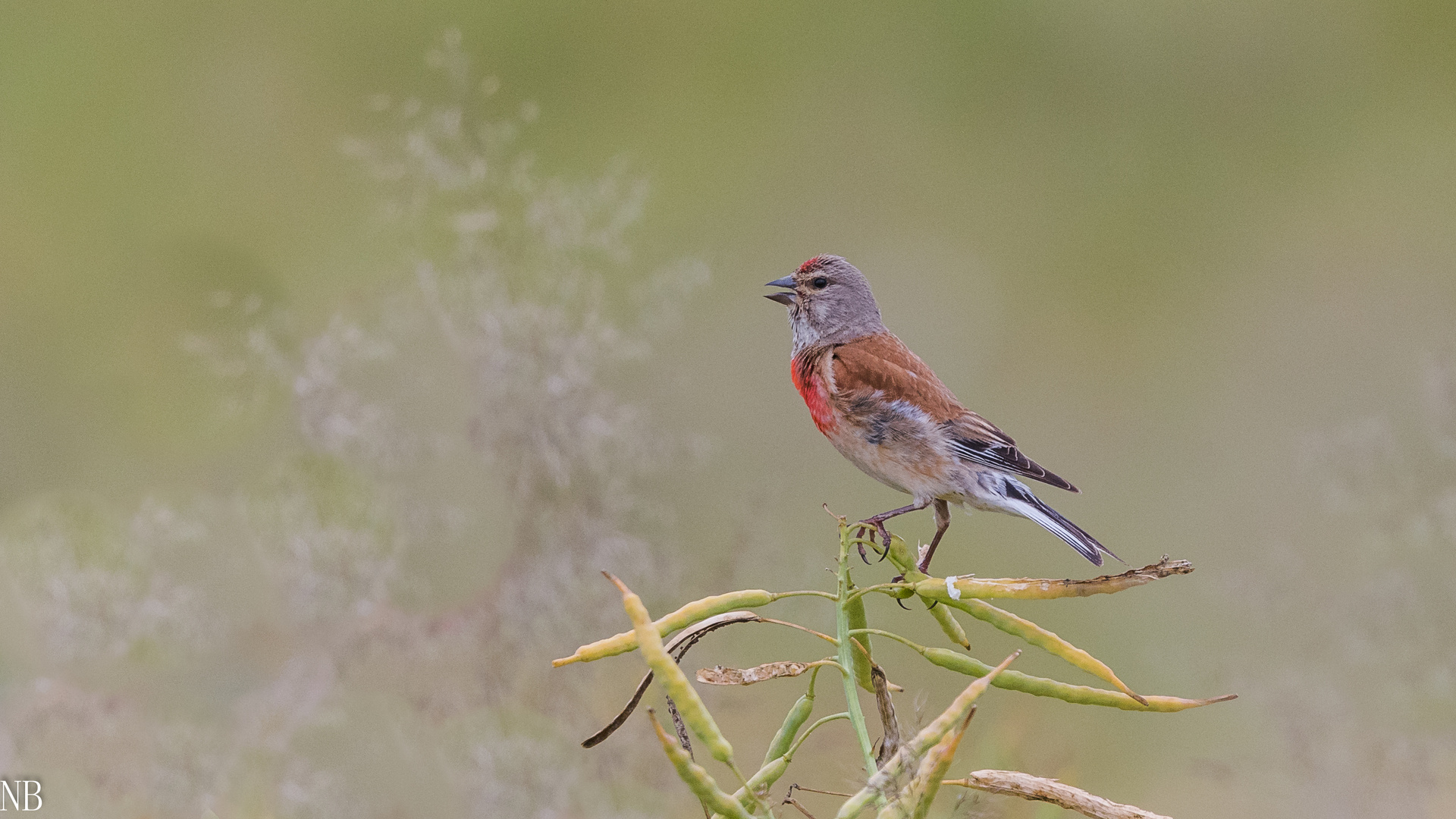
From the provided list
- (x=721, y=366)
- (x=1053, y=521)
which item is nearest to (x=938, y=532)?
(x=1053, y=521)

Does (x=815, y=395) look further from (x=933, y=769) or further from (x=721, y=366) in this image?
(x=721, y=366)

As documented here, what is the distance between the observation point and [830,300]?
2709 mm

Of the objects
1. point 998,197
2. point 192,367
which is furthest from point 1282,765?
point 192,367

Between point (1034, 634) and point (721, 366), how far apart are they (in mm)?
3316

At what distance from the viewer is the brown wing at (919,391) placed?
7.31ft

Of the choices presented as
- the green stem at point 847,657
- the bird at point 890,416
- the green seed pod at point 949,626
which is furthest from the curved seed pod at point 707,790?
the bird at point 890,416

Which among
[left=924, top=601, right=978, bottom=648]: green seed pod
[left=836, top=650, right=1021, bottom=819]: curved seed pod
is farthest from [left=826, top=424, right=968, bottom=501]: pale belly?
[left=836, top=650, right=1021, bottom=819]: curved seed pod

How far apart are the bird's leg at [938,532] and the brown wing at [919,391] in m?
0.10

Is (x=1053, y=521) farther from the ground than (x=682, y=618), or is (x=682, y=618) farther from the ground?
(x=1053, y=521)

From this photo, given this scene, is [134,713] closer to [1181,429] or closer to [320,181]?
[320,181]

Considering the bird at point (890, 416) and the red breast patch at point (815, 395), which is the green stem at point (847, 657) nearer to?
the bird at point (890, 416)

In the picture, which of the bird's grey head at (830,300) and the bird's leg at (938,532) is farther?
the bird's grey head at (830,300)

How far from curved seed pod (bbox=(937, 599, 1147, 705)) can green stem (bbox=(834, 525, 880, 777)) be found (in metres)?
0.11

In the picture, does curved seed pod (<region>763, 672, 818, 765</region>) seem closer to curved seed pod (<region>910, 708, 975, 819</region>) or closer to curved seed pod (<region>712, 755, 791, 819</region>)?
curved seed pod (<region>712, 755, 791, 819</region>)
